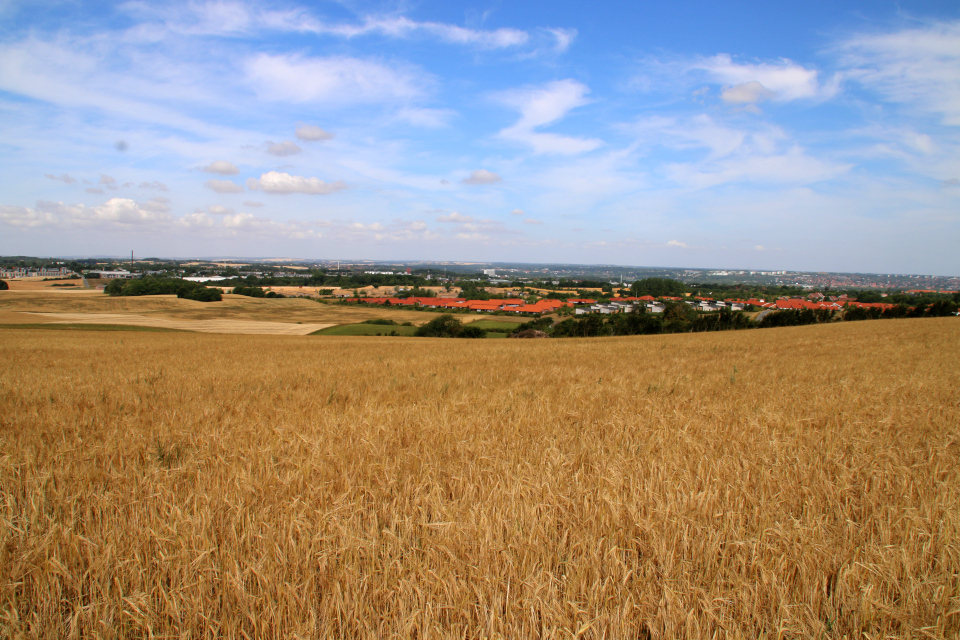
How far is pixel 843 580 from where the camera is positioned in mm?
1805

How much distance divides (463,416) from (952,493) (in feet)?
12.4

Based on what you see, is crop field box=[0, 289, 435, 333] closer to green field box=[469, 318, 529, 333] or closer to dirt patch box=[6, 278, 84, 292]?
green field box=[469, 318, 529, 333]

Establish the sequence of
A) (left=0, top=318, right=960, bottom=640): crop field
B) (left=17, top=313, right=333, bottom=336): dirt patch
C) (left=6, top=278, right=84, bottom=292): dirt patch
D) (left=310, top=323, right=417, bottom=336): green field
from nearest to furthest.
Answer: (left=0, top=318, right=960, bottom=640): crop field < (left=17, top=313, right=333, bottom=336): dirt patch < (left=310, top=323, right=417, bottom=336): green field < (left=6, top=278, right=84, bottom=292): dirt patch

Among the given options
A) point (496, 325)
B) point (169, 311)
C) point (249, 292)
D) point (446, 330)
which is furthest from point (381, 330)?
point (249, 292)

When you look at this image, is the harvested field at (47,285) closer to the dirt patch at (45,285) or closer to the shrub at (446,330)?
the dirt patch at (45,285)

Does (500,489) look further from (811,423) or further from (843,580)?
(811,423)

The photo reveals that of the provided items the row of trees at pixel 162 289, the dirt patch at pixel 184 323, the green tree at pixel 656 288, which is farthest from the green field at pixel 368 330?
the green tree at pixel 656 288

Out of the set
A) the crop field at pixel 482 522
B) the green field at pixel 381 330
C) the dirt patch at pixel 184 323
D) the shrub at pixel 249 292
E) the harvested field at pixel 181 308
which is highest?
the shrub at pixel 249 292

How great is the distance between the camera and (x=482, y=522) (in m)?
2.25

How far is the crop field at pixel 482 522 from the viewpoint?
1.70 metres

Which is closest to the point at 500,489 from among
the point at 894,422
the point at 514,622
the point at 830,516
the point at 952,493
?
the point at 514,622

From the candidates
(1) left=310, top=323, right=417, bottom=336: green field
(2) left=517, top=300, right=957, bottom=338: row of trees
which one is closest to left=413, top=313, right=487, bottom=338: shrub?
(1) left=310, top=323, right=417, bottom=336: green field

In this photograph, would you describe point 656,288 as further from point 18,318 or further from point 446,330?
point 18,318

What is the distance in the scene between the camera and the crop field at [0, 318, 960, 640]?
5.59 ft
